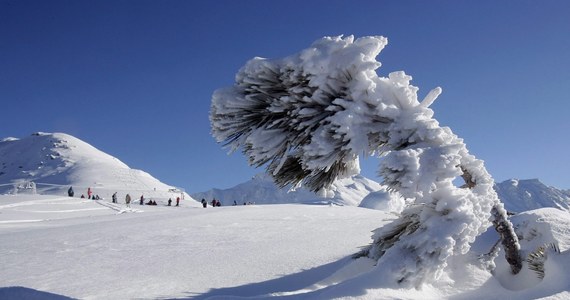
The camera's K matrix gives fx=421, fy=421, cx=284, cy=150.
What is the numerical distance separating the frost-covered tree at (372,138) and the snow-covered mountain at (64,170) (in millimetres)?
69007

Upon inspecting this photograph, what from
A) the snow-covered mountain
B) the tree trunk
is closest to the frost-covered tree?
the tree trunk

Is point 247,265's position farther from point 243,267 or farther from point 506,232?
point 506,232

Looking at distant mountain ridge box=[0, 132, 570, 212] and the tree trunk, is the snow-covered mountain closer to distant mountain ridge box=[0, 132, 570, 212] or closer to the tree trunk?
distant mountain ridge box=[0, 132, 570, 212]

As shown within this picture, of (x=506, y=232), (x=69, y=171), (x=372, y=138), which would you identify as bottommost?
(x=506, y=232)

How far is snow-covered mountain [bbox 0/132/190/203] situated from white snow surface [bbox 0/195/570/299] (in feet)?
213

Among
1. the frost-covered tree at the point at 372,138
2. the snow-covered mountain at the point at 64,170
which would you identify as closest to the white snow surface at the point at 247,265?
the frost-covered tree at the point at 372,138

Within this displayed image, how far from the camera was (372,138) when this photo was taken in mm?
3938

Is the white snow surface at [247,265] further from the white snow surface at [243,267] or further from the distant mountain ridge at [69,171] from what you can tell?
the distant mountain ridge at [69,171]

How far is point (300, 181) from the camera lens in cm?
448

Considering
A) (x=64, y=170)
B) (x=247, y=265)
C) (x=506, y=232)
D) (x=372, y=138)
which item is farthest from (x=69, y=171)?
(x=506, y=232)

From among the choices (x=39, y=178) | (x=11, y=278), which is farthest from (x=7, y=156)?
(x=11, y=278)

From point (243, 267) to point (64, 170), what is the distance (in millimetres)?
120131

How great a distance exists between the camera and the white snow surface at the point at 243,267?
346cm

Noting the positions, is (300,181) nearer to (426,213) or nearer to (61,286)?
(426,213)
